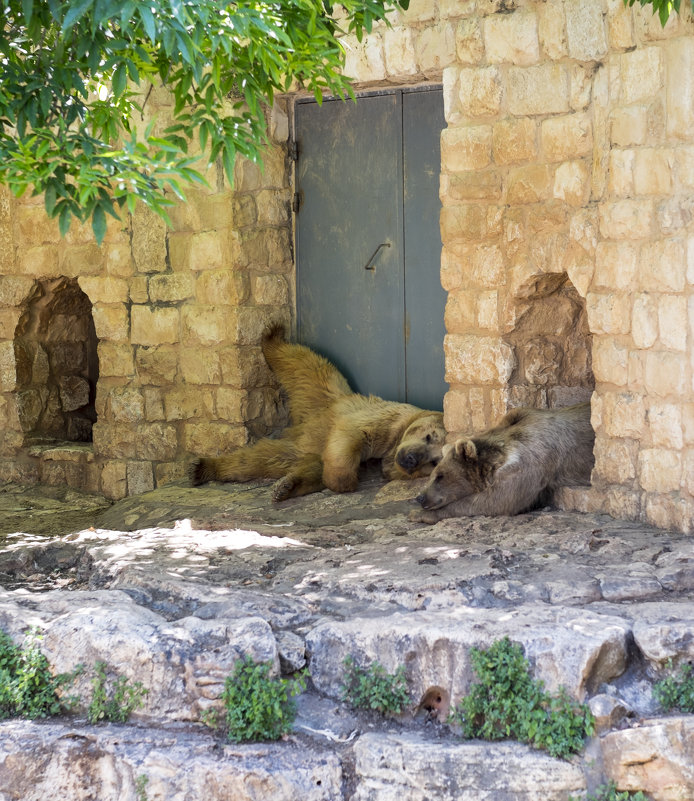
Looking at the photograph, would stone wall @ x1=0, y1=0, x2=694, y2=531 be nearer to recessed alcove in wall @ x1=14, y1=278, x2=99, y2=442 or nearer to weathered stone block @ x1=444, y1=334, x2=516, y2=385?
weathered stone block @ x1=444, y1=334, x2=516, y2=385

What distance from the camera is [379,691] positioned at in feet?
12.9

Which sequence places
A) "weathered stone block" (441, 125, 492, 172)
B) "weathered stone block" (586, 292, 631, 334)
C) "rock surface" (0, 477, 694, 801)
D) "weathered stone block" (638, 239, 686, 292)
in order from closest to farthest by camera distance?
"rock surface" (0, 477, 694, 801), "weathered stone block" (638, 239, 686, 292), "weathered stone block" (586, 292, 631, 334), "weathered stone block" (441, 125, 492, 172)

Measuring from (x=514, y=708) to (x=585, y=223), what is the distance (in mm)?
2948

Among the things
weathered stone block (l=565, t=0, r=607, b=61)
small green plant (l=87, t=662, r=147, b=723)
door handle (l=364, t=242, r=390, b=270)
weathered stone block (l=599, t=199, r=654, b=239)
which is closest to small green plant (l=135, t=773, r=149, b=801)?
small green plant (l=87, t=662, r=147, b=723)

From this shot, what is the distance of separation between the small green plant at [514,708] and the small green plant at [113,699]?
122cm

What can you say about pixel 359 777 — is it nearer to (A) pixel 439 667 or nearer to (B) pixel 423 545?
(A) pixel 439 667

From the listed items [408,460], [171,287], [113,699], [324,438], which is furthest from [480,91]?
[113,699]

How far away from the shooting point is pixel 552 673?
3.82 m

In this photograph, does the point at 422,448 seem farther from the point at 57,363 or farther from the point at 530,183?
the point at 57,363

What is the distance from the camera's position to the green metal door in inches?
287

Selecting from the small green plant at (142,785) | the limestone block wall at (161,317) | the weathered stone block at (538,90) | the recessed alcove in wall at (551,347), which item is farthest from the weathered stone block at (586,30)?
the small green plant at (142,785)

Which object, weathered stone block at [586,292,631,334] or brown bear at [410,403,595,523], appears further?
brown bear at [410,403,595,523]

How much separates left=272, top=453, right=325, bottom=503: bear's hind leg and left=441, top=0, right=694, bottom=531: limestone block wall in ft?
3.88

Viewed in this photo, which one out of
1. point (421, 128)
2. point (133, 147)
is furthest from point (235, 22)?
point (421, 128)
